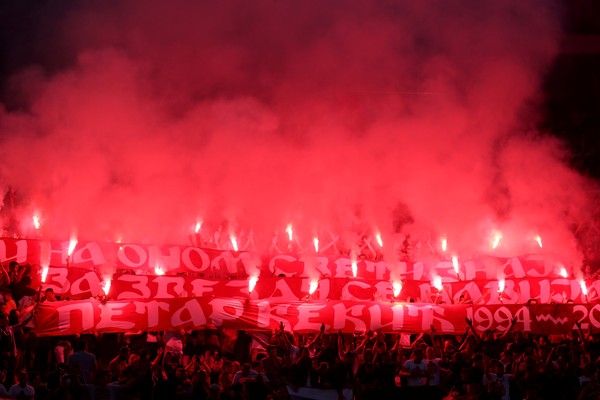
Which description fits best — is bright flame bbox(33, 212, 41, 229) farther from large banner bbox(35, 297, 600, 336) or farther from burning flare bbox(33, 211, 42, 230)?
large banner bbox(35, 297, 600, 336)

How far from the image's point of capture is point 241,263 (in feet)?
33.3

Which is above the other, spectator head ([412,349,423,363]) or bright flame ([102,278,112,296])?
bright flame ([102,278,112,296])

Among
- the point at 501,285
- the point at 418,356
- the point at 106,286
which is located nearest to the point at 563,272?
the point at 501,285

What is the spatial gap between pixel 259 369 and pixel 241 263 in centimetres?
323

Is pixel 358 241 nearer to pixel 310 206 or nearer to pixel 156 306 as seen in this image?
pixel 310 206

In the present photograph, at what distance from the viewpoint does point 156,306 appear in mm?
8234

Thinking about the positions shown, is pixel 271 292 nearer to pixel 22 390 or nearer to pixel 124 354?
pixel 124 354

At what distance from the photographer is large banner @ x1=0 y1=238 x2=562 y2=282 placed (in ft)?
29.7

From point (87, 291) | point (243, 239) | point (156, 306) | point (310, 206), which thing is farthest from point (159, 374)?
point (310, 206)

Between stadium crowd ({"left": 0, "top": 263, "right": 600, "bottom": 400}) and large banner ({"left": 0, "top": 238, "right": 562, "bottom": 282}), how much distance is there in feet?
2.69

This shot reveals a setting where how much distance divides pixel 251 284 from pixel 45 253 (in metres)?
2.81

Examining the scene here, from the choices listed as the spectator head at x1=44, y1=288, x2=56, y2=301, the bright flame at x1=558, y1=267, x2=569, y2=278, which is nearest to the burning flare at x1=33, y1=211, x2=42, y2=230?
the spectator head at x1=44, y1=288, x2=56, y2=301

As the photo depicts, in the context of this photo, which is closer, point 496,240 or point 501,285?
point 501,285

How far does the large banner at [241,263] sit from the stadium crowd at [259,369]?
0.82 meters
